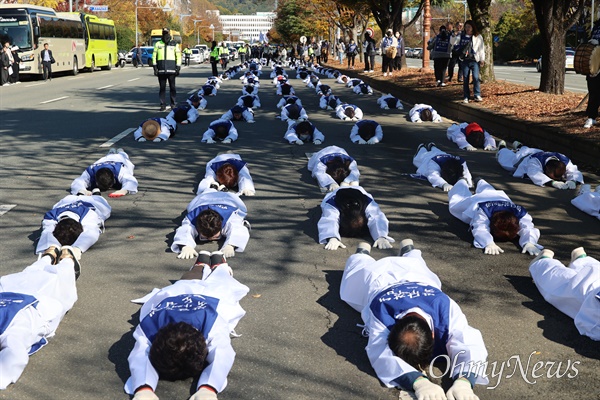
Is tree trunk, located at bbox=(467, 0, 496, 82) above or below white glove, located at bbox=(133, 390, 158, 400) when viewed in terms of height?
above

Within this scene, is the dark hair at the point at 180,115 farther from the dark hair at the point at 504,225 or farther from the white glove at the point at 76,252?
the dark hair at the point at 504,225

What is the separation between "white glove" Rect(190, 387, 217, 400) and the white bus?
108 ft

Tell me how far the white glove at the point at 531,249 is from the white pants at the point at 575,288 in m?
0.75

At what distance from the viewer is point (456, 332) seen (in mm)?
4602

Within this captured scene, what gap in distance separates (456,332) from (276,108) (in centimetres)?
1651

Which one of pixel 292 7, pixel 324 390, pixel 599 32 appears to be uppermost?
pixel 292 7

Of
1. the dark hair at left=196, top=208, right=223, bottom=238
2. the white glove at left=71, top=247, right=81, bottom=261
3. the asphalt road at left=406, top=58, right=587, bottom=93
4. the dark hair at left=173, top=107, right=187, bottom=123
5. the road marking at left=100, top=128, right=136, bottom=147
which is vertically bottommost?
the white glove at left=71, top=247, right=81, bottom=261

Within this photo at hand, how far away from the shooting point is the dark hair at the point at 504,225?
712 centimetres

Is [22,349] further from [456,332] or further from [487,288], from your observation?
[487,288]

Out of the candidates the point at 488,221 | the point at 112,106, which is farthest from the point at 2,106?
the point at 488,221

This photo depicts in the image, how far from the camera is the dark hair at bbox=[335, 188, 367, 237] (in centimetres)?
737

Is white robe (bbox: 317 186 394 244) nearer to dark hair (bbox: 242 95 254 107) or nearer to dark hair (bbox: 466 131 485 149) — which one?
dark hair (bbox: 466 131 485 149)

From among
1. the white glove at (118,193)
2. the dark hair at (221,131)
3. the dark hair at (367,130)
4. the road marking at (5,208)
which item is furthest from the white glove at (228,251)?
the dark hair at (367,130)

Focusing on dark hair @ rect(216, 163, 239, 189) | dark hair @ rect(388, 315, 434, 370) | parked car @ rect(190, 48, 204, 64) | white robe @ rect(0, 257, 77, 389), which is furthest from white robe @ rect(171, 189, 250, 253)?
parked car @ rect(190, 48, 204, 64)
